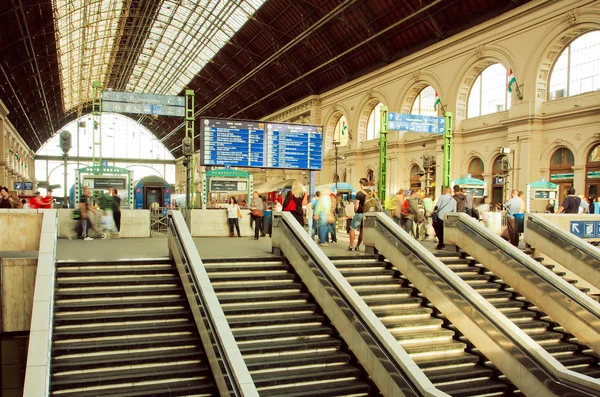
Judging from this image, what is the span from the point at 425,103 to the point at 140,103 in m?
21.6

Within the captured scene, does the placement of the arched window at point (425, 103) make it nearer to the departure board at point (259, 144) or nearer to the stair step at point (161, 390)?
the departure board at point (259, 144)

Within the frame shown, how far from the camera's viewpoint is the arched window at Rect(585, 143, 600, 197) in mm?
21703

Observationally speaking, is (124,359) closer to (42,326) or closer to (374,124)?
(42,326)

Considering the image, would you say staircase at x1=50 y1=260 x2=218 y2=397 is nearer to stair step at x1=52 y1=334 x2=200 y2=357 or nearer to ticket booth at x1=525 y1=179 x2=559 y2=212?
stair step at x1=52 y1=334 x2=200 y2=357

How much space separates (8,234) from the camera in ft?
27.0

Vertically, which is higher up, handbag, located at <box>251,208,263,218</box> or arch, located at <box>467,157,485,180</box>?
arch, located at <box>467,157,485,180</box>

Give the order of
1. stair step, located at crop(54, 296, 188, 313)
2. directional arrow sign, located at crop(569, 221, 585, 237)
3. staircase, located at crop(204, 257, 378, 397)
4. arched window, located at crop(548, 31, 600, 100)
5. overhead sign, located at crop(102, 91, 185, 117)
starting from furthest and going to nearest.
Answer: arched window, located at crop(548, 31, 600, 100), overhead sign, located at crop(102, 91, 185, 117), directional arrow sign, located at crop(569, 221, 585, 237), stair step, located at crop(54, 296, 188, 313), staircase, located at crop(204, 257, 378, 397)

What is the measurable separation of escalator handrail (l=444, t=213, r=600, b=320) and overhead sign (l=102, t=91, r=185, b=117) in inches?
387

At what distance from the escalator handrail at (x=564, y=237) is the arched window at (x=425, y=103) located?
21375mm

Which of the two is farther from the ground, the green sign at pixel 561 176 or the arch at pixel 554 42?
the arch at pixel 554 42

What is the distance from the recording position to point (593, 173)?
21844 mm

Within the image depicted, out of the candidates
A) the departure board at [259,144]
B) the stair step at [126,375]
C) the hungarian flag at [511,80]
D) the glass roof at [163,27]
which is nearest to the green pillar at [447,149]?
the departure board at [259,144]

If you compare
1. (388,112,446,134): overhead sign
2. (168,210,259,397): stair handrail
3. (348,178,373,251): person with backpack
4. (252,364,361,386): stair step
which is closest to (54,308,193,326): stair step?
(168,210,259,397): stair handrail

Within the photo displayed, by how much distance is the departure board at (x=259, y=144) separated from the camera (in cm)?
1741
